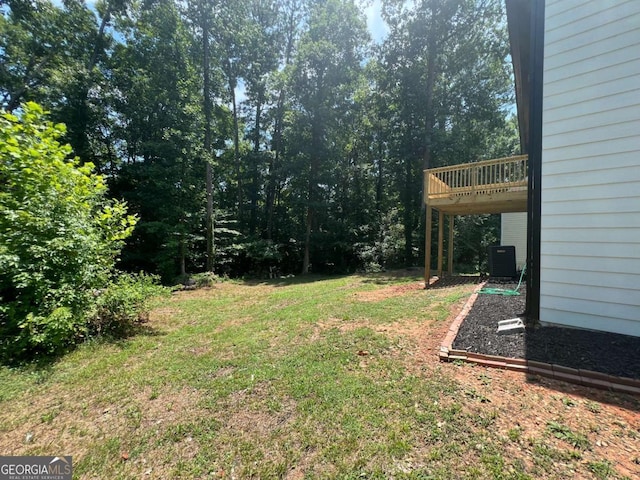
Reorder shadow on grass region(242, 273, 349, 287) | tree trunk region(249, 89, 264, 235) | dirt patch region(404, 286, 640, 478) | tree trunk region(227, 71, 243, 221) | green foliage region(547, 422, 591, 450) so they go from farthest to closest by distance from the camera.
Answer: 1. tree trunk region(249, 89, 264, 235)
2. tree trunk region(227, 71, 243, 221)
3. shadow on grass region(242, 273, 349, 287)
4. green foliage region(547, 422, 591, 450)
5. dirt patch region(404, 286, 640, 478)

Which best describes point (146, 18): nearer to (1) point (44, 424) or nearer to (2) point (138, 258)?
(2) point (138, 258)

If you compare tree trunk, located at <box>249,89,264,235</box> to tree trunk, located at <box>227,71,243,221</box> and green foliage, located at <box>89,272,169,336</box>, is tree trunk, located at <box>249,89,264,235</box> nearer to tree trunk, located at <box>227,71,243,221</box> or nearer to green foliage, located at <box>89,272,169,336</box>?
tree trunk, located at <box>227,71,243,221</box>

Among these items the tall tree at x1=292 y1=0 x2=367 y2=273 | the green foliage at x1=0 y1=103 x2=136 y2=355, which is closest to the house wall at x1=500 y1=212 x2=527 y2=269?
the tall tree at x1=292 y1=0 x2=367 y2=273

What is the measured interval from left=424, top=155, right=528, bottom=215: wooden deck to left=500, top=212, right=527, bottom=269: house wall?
3.16 m

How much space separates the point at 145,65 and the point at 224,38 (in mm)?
3777

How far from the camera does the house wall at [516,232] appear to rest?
33.9 feet

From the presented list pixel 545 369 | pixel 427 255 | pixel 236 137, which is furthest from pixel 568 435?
pixel 236 137

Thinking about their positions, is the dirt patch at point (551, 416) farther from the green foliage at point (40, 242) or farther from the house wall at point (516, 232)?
the house wall at point (516, 232)

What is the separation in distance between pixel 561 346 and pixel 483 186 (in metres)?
5.02

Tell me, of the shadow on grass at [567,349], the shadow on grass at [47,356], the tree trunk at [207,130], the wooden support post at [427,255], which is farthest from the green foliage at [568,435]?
the tree trunk at [207,130]

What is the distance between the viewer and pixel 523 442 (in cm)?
188

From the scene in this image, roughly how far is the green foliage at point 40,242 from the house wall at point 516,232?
1264cm

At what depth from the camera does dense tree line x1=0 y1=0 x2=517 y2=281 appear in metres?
11.2

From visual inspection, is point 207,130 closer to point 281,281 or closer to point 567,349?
point 281,281
